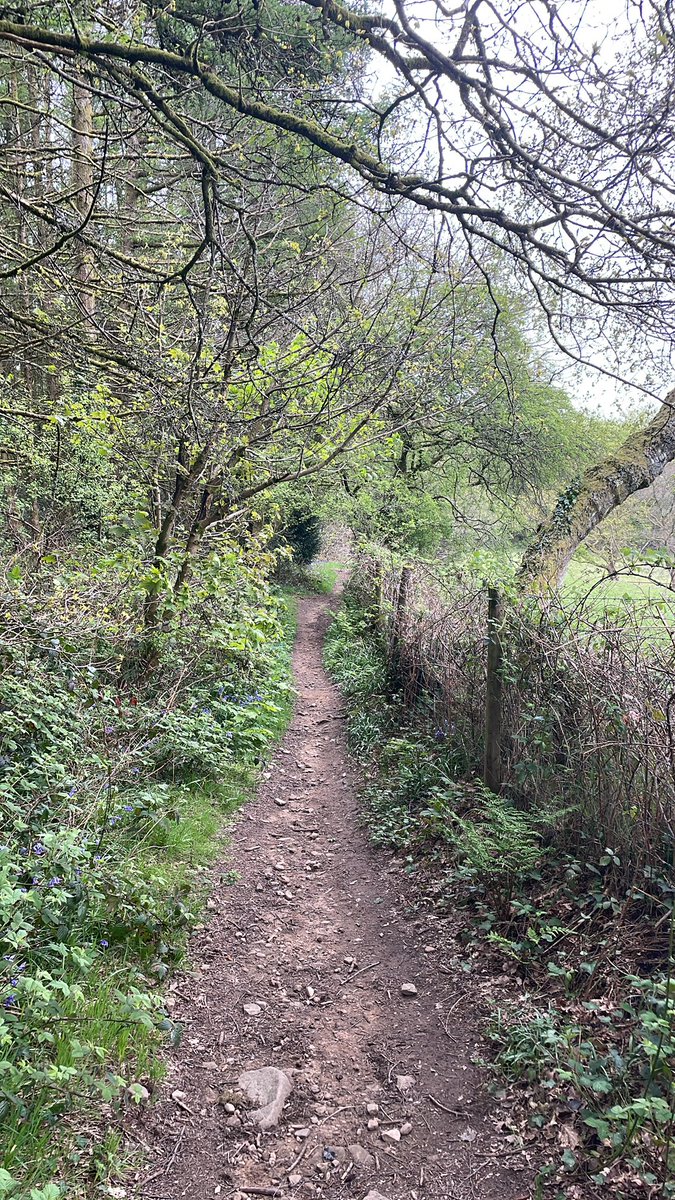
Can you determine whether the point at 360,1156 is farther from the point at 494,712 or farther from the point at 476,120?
the point at 476,120

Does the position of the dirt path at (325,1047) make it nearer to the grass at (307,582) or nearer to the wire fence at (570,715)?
the wire fence at (570,715)

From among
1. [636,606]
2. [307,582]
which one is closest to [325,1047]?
[636,606]

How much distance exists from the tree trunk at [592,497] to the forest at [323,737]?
0.05 m

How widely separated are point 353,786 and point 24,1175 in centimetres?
485

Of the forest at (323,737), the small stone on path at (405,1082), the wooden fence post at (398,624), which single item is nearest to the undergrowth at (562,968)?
the forest at (323,737)

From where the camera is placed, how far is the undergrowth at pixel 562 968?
2.52 meters

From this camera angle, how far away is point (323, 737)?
8.59 metres

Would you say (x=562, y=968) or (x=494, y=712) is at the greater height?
(x=494, y=712)

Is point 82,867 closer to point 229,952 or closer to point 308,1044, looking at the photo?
point 229,952

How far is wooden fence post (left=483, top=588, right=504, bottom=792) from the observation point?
5191 mm

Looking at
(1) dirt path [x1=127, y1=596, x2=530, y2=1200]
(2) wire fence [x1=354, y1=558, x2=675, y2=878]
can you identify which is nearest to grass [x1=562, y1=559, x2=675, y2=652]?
(2) wire fence [x1=354, y1=558, x2=675, y2=878]

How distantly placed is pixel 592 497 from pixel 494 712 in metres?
3.87

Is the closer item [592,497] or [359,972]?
[359,972]

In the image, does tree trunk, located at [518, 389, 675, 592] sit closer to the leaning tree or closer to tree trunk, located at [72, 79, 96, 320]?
the leaning tree
